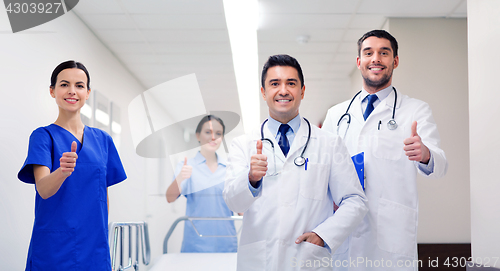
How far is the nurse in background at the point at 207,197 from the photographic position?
3051mm

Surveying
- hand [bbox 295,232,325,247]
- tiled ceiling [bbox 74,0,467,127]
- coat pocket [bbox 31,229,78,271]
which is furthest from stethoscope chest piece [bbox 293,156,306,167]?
tiled ceiling [bbox 74,0,467,127]

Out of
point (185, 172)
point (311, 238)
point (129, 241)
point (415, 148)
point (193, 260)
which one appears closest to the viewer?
point (311, 238)

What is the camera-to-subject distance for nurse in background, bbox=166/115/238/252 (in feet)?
10.0

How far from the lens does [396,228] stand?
1637mm

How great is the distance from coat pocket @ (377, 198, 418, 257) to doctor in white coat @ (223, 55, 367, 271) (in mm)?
231

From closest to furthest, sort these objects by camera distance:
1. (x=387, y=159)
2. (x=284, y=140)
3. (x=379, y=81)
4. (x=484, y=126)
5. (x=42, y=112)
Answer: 1. (x=284, y=140)
2. (x=387, y=159)
3. (x=379, y=81)
4. (x=484, y=126)
5. (x=42, y=112)

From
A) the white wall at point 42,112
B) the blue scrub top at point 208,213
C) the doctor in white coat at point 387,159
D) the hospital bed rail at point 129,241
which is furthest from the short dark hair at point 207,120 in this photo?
the doctor in white coat at point 387,159

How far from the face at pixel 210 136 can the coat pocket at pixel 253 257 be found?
1690 millimetres

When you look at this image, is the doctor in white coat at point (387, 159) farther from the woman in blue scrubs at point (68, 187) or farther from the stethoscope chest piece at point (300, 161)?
the woman in blue scrubs at point (68, 187)

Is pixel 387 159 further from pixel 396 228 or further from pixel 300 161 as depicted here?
pixel 300 161

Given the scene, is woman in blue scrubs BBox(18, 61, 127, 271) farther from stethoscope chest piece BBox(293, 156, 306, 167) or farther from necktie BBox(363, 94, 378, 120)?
necktie BBox(363, 94, 378, 120)

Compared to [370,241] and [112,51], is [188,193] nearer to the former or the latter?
[112,51]

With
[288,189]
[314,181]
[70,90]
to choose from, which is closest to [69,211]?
[70,90]

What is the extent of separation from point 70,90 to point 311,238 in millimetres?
1128
